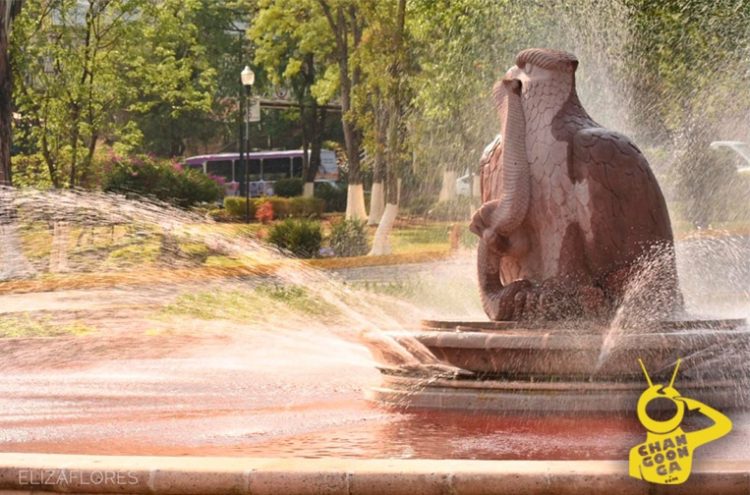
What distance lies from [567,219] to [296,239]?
1963 cm

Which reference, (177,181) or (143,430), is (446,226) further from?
(143,430)

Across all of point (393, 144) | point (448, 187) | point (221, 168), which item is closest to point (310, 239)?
point (393, 144)

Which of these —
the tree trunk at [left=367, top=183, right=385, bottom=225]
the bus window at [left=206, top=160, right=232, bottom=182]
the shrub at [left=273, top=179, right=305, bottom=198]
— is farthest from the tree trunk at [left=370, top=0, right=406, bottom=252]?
the bus window at [left=206, top=160, right=232, bottom=182]

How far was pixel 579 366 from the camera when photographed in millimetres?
7121

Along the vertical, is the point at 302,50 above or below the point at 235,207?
above

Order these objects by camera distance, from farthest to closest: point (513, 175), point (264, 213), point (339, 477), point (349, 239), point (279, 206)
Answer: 1. point (279, 206)
2. point (264, 213)
3. point (349, 239)
4. point (513, 175)
5. point (339, 477)

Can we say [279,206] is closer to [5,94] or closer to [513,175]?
[5,94]

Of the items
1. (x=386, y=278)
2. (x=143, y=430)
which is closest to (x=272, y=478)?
(x=143, y=430)

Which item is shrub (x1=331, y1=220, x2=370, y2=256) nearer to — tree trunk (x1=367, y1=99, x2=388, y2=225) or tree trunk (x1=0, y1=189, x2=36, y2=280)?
tree trunk (x1=367, y1=99, x2=388, y2=225)

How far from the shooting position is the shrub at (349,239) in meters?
28.5

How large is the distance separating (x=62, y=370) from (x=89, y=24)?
697 inches

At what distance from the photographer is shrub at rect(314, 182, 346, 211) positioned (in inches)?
1724

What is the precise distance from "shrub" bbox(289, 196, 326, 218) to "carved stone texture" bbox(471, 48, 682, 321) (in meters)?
30.7

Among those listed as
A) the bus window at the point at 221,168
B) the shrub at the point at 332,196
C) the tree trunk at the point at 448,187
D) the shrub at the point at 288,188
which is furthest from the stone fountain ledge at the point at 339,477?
the bus window at the point at 221,168
